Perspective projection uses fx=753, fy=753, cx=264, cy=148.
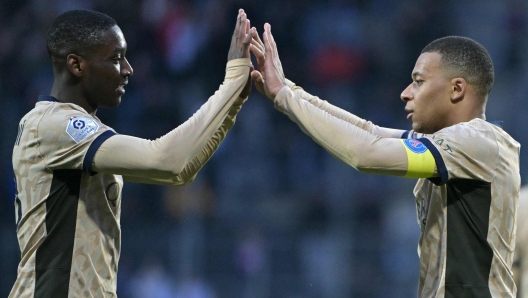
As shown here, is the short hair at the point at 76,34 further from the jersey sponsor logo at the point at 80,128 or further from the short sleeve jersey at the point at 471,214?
the short sleeve jersey at the point at 471,214

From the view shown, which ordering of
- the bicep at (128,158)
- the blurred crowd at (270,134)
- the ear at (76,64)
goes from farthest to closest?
1. the blurred crowd at (270,134)
2. the ear at (76,64)
3. the bicep at (128,158)

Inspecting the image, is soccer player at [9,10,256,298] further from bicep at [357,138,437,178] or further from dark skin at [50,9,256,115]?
bicep at [357,138,437,178]

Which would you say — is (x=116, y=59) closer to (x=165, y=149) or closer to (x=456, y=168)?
(x=165, y=149)

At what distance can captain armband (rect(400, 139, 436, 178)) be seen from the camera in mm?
3201

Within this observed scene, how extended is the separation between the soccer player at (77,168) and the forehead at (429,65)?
→ 0.92m

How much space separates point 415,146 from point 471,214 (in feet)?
1.27

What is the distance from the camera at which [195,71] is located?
30.5ft

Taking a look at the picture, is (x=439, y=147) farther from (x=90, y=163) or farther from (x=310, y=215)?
(x=310, y=215)

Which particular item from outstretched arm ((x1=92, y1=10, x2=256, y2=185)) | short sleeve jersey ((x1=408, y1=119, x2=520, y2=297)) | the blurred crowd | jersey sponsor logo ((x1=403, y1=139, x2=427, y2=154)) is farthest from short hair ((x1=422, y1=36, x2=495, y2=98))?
the blurred crowd

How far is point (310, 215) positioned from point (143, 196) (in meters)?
1.85

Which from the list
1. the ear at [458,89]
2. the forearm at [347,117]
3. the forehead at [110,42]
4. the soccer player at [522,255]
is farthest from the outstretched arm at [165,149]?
the soccer player at [522,255]

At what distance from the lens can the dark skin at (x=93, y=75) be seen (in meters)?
3.48

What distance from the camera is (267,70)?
3.78m

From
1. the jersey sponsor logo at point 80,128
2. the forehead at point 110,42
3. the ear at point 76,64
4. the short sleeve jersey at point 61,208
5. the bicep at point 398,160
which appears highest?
the forehead at point 110,42
